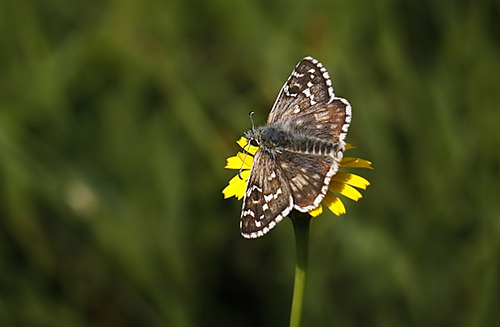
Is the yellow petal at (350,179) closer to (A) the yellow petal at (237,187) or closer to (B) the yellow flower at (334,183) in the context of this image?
(B) the yellow flower at (334,183)

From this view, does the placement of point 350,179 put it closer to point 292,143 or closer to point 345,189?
point 345,189

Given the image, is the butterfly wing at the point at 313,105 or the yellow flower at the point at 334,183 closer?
the yellow flower at the point at 334,183

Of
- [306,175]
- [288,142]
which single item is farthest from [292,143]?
[306,175]

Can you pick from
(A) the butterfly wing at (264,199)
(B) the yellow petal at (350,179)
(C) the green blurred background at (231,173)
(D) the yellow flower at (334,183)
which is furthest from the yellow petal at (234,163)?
(C) the green blurred background at (231,173)

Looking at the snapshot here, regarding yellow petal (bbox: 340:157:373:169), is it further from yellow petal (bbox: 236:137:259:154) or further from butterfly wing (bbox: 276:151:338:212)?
yellow petal (bbox: 236:137:259:154)

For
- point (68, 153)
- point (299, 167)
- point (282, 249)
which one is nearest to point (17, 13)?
point (68, 153)

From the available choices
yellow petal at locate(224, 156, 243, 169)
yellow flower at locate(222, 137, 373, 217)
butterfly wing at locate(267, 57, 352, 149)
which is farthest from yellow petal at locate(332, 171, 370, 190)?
yellow petal at locate(224, 156, 243, 169)
